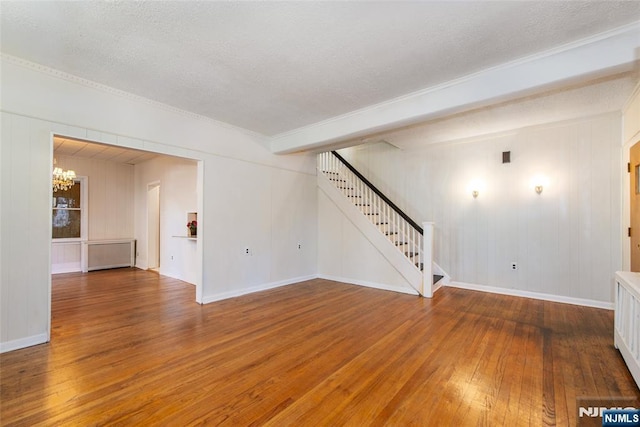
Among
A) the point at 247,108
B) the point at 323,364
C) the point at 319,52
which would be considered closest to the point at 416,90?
the point at 319,52

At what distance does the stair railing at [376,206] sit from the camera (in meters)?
5.64

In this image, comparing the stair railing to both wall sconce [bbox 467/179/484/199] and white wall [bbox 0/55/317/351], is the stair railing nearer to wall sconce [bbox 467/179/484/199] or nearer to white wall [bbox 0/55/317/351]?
white wall [bbox 0/55/317/351]

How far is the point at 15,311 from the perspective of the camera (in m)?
2.92

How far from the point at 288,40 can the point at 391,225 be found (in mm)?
4398

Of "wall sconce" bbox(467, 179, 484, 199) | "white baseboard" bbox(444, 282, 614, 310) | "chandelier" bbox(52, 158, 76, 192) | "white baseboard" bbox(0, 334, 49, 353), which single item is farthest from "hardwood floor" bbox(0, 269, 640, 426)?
"chandelier" bbox(52, 158, 76, 192)

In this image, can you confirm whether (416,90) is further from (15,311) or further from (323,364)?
(15,311)

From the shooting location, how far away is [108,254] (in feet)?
24.4

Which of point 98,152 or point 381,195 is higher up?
point 98,152

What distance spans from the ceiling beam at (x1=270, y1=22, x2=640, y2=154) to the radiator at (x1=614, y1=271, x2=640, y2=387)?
77.1 inches

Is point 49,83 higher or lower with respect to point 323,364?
higher

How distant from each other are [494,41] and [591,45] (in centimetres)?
88

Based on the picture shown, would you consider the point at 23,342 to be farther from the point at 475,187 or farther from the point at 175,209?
the point at 475,187

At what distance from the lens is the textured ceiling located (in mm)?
2188

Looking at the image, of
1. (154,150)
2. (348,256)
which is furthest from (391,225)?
(154,150)
